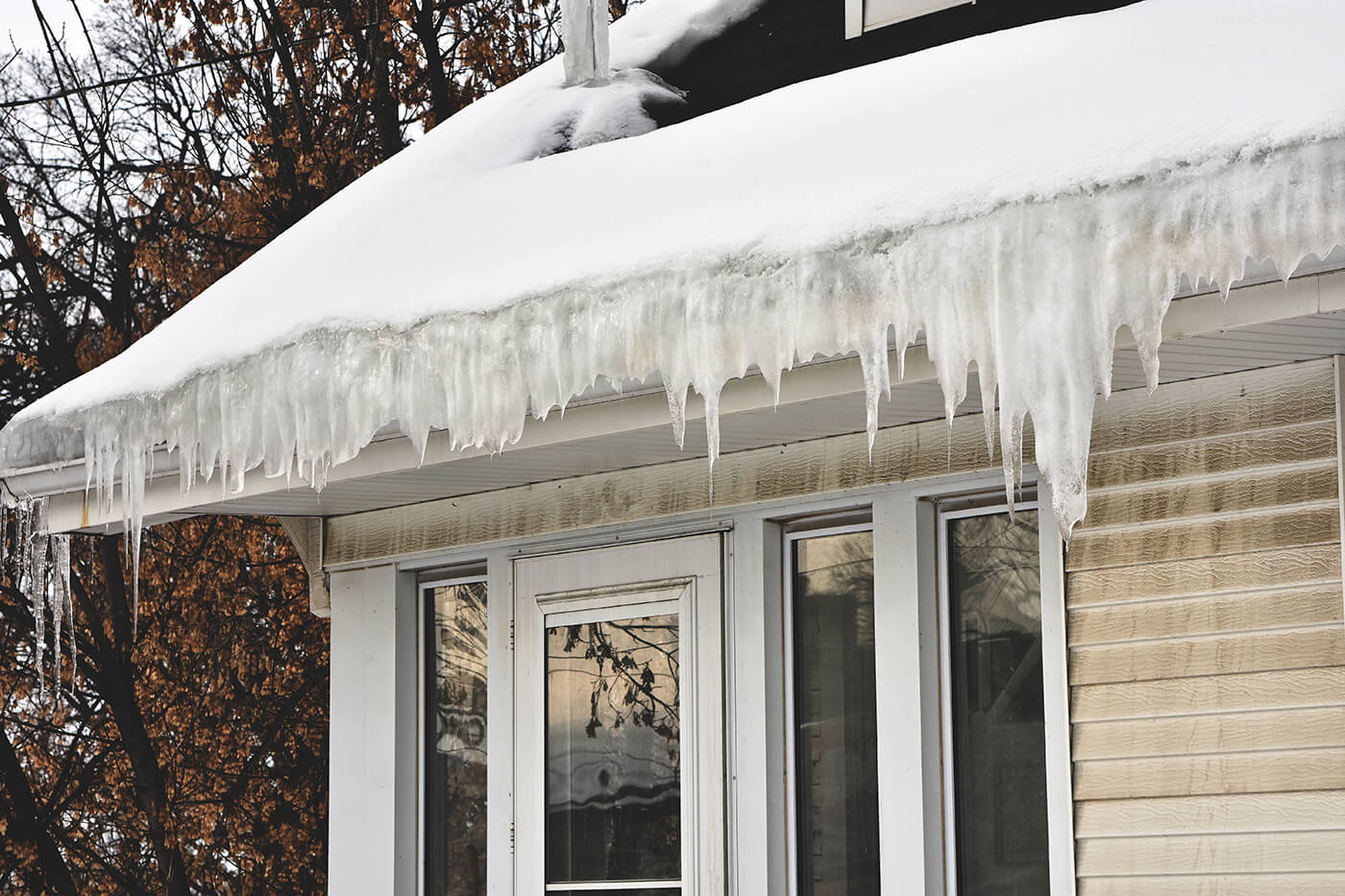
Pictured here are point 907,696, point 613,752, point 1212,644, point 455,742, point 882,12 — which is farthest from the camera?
point 455,742

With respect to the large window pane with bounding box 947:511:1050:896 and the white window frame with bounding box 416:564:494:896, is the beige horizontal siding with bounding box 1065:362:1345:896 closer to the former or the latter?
the large window pane with bounding box 947:511:1050:896

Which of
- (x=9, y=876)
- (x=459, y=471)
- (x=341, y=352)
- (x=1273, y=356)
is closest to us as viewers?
(x=1273, y=356)

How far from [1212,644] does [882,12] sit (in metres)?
2.60

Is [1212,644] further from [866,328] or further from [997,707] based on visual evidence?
[866,328]

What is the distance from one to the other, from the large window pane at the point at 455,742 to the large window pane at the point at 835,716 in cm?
138

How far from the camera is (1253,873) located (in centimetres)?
361

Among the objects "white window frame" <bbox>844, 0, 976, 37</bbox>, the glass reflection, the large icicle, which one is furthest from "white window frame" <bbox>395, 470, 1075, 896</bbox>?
"white window frame" <bbox>844, 0, 976, 37</bbox>

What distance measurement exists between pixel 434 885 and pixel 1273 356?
3422mm

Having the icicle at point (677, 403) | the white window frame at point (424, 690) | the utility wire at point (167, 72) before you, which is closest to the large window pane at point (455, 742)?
the white window frame at point (424, 690)

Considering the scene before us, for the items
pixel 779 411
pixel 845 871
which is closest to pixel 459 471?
pixel 779 411

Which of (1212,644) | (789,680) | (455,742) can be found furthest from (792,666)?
(455,742)

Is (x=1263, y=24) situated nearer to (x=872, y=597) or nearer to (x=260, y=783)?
(x=872, y=597)

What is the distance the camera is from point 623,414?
166 inches

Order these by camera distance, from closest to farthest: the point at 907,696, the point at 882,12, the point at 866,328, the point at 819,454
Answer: the point at 866,328 → the point at 907,696 → the point at 819,454 → the point at 882,12
